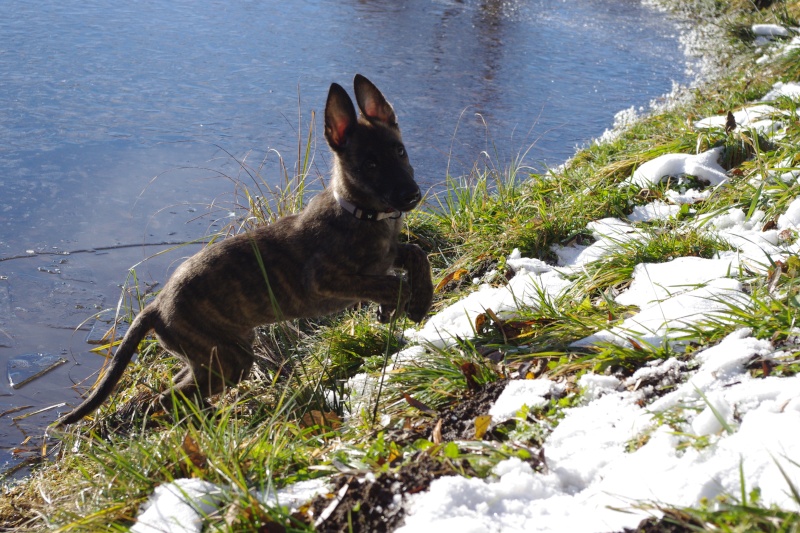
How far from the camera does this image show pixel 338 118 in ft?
14.5

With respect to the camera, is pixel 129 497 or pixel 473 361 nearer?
pixel 129 497

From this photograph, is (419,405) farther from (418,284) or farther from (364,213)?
(364,213)

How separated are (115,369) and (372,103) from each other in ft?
6.42

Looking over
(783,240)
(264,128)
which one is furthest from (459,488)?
(264,128)

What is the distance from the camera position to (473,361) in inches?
132

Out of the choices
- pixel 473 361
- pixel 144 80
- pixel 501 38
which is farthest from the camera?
pixel 501 38

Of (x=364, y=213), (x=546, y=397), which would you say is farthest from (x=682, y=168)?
(x=546, y=397)

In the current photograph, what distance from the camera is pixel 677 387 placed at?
104 inches

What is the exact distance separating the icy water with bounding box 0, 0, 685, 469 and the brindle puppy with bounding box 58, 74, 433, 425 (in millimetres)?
1036

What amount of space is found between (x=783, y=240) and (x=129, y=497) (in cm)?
A: 302

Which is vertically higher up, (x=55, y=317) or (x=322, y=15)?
(x=322, y=15)

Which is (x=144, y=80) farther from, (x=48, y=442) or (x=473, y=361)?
(x=473, y=361)

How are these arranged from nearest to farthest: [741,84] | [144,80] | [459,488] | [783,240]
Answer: [459,488] < [783,240] < [741,84] < [144,80]


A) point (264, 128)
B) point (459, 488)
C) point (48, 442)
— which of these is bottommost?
point (48, 442)
